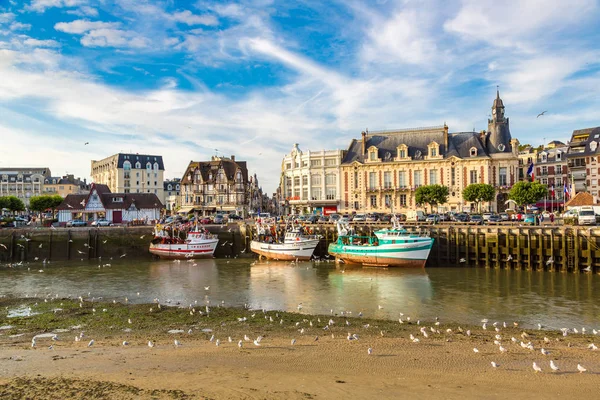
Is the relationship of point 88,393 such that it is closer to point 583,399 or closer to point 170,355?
point 170,355

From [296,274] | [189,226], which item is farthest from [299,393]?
[189,226]

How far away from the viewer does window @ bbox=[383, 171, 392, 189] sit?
70.9 meters

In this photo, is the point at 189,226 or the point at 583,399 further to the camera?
the point at 189,226

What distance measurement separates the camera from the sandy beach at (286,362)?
1061 centimetres

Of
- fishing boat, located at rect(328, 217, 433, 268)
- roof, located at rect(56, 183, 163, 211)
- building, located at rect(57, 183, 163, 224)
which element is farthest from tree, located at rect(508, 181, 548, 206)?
roof, located at rect(56, 183, 163, 211)

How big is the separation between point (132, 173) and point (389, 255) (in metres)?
80.4

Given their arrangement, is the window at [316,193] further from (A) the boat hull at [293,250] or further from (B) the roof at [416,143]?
(A) the boat hull at [293,250]

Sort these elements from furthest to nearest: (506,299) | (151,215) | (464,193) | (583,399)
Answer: (151,215)
(464,193)
(506,299)
(583,399)

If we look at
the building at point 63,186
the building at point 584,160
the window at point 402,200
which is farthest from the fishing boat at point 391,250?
the building at point 63,186

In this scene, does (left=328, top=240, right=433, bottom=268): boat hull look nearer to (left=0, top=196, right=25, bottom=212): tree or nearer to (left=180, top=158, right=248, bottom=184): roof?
(left=180, top=158, right=248, bottom=184): roof

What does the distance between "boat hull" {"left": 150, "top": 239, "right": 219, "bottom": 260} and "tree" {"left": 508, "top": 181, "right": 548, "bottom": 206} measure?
37.3 meters

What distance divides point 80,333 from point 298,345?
8243mm

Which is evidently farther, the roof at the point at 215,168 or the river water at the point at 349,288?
the roof at the point at 215,168

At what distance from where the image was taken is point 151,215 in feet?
215
